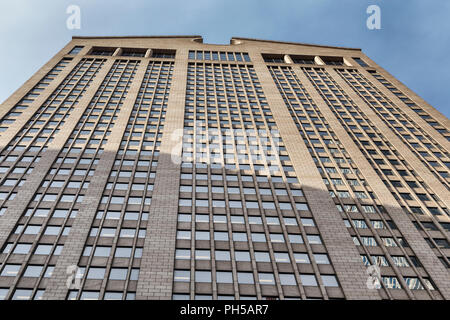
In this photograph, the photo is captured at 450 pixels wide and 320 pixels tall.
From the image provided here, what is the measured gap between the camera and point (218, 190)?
1271 inches

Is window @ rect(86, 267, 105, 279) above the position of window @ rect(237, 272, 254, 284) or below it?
above

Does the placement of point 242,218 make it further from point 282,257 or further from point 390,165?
point 390,165

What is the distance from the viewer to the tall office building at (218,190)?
77.5 ft

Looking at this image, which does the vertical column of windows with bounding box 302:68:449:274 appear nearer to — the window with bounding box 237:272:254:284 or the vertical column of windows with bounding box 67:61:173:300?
the window with bounding box 237:272:254:284

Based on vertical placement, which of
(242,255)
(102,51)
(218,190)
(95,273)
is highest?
(102,51)

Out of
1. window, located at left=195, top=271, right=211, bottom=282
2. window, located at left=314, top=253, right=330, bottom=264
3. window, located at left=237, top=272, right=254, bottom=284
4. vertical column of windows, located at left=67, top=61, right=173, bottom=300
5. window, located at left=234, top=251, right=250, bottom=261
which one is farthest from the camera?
window, located at left=314, top=253, right=330, bottom=264

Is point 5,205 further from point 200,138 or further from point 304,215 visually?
point 304,215

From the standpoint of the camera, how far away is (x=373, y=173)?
35.0 metres

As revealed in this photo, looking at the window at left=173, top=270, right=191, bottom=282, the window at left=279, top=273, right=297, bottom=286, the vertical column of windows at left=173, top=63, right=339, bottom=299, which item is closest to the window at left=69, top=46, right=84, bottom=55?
the vertical column of windows at left=173, top=63, right=339, bottom=299

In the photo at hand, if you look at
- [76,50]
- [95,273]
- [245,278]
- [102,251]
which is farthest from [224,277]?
[76,50]

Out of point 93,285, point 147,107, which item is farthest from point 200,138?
point 93,285

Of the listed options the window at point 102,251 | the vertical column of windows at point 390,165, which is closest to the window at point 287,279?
the vertical column of windows at point 390,165

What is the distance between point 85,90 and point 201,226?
3657 centimetres

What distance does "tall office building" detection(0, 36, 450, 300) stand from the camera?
2361cm
